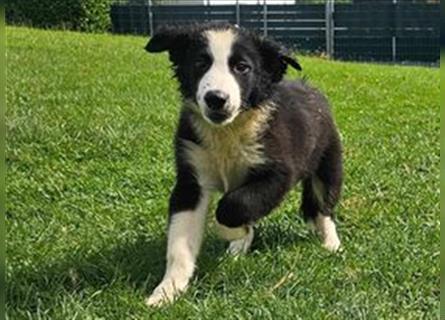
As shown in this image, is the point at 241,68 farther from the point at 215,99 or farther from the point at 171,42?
the point at 171,42

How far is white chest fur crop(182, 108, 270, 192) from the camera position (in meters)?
4.39

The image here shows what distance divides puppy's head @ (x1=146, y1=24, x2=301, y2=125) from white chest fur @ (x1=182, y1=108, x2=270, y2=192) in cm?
10

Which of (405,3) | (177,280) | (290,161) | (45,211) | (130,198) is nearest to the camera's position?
(177,280)

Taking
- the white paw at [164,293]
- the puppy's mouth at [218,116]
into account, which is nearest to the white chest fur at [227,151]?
the puppy's mouth at [218,116]

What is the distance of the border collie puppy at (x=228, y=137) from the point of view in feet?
13.6

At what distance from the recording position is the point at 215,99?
4.04 meters

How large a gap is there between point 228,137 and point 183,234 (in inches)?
20.5

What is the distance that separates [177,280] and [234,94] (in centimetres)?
84

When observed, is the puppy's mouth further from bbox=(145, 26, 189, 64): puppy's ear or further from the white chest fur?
bbox=(145, 26, 189, 64): puppy's ear

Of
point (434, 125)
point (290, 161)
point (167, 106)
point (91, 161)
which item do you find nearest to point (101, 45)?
point (167, 106)

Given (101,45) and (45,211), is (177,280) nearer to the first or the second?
(45,211)

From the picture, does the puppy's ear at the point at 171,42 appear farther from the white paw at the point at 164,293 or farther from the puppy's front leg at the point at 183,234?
the white paw at the point at 164,293

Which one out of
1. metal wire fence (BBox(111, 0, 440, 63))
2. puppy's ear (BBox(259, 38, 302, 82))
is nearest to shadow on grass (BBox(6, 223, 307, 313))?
puppy's ear (BBox(259, 38, 302, 82))

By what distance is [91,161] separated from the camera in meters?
6.64
